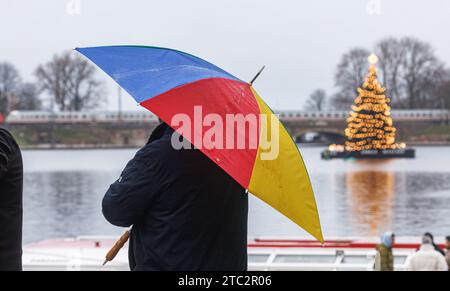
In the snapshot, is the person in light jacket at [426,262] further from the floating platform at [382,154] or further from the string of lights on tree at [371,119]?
the floating platform at [382,154]

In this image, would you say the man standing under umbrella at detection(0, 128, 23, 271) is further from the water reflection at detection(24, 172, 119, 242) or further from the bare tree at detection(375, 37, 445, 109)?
the bare tree at detection(375, 37, 445, 109)

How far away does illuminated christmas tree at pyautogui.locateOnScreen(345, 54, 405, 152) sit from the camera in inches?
1875

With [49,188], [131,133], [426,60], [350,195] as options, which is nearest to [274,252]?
[350,195]

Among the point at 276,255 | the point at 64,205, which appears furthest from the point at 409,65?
the point at 276,255

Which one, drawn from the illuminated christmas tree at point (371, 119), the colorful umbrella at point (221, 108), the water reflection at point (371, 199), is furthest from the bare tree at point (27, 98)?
the colorful umbrella at point (221, 108)

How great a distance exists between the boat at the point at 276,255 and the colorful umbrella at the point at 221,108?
21.7ft

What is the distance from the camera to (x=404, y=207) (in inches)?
1049

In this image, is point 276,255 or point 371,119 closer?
point 276,255

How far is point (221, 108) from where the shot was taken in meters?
3.12

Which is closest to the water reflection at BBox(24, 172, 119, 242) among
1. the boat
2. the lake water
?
the lake water

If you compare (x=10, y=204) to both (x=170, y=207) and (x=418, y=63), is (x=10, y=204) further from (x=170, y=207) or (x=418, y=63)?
(x=418, y=63)

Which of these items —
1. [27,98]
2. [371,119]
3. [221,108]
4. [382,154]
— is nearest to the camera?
[221,108]

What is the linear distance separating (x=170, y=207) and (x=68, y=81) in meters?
72.7

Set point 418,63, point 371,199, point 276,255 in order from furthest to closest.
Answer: point 418,63, point 371,199, point 276,255
